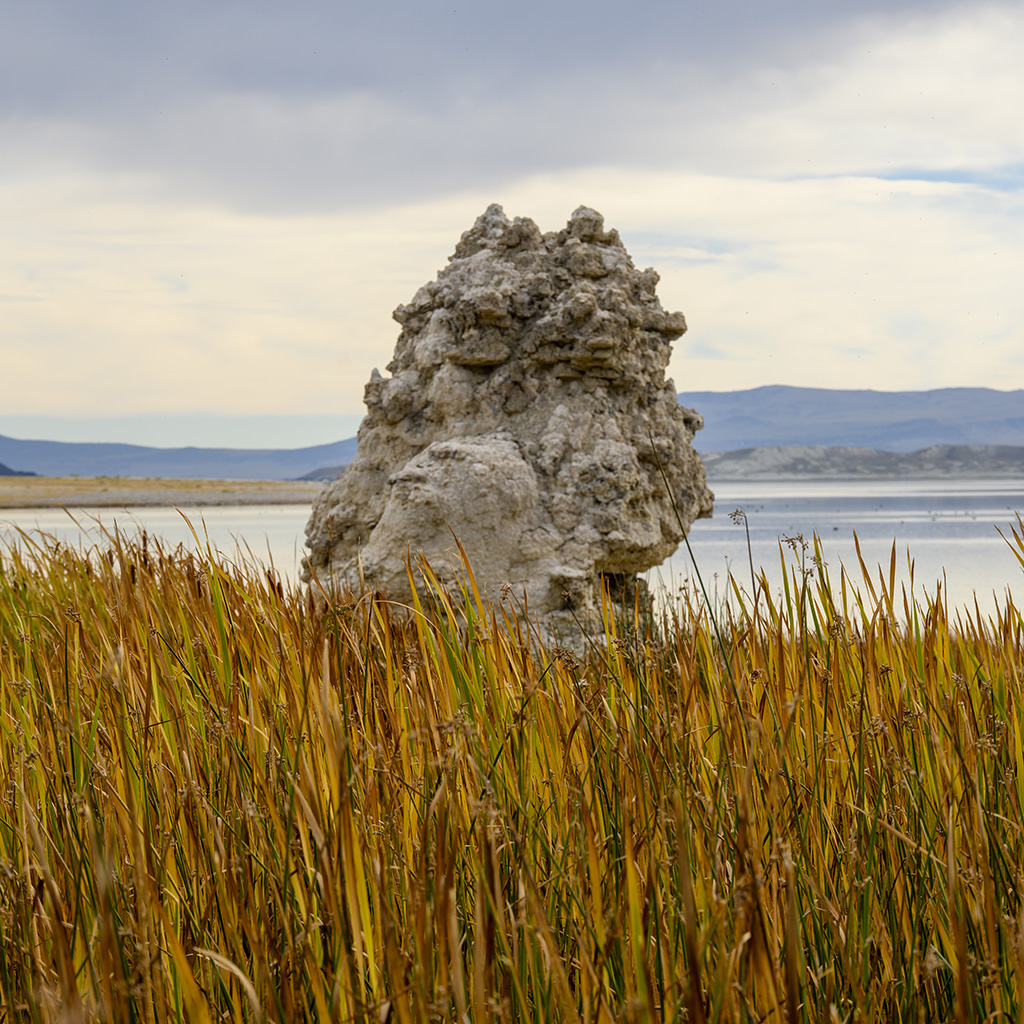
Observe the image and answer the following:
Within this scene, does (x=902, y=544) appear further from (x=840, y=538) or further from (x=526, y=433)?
(x=526, y=433)

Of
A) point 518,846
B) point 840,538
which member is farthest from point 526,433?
point 840,538

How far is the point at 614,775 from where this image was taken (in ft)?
5.06

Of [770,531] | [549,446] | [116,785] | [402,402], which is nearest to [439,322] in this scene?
[402,402]

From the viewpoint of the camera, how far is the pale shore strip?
2925 cm

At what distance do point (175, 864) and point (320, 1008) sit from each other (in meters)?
0.61

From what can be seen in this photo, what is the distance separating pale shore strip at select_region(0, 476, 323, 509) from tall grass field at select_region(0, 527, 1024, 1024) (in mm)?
24918

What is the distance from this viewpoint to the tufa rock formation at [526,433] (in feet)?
13.0

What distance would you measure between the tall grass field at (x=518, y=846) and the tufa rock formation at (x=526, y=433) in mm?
1708

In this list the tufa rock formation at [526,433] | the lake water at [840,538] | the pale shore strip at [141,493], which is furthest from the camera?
the pale shore strip at [141,493]

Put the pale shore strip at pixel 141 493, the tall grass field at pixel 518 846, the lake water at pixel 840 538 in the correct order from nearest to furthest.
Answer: the tall grass field at pixel 518 846, the lake water at pixel 840 538, the pale shore strip at pixel 141 493

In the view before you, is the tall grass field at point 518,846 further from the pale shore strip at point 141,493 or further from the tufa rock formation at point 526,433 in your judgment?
the pale shore strip at point 141,493

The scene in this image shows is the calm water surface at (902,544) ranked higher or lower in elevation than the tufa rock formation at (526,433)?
lower

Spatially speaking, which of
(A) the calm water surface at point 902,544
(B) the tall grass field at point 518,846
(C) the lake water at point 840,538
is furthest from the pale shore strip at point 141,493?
(B) the tall grass field at point 518,846

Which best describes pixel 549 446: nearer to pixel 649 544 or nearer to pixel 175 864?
pixel 649 544
